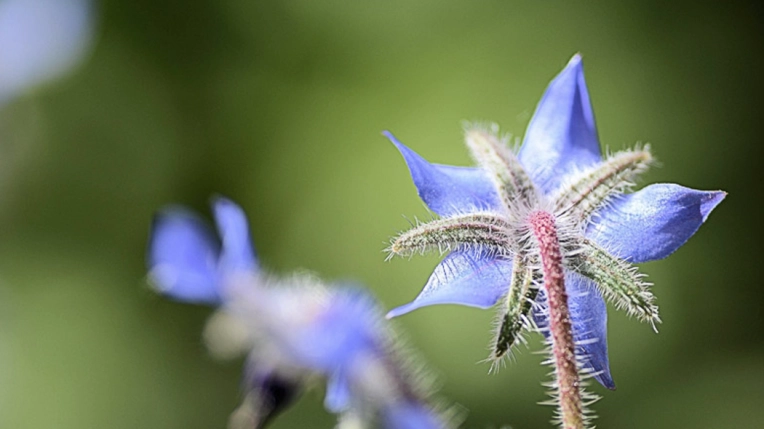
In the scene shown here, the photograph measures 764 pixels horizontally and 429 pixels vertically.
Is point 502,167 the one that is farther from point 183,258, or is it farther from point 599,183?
point 183,258

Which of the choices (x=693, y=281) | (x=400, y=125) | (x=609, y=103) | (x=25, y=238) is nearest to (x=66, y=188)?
(x=25, y=238)

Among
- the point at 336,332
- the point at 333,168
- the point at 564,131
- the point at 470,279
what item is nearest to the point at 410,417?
the point at 336,332

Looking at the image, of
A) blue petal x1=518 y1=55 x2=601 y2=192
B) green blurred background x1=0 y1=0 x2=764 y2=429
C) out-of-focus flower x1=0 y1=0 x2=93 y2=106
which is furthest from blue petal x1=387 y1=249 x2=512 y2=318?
out-of-focus flower x1=0 y1=0 x2=93 y2=106

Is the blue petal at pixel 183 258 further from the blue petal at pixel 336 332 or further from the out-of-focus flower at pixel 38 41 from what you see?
the out-of-focus flower at pixel 38 41

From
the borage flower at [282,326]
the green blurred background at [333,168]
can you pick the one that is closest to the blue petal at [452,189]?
the borage flower at [282,326]

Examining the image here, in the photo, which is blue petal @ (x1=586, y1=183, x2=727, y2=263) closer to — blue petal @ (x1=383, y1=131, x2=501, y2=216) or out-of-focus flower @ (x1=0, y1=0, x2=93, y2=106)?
blue petal @ (x1=383, y1=131, x2=501, y2=216)

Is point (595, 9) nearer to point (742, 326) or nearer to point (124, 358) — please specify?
point (742, 326)

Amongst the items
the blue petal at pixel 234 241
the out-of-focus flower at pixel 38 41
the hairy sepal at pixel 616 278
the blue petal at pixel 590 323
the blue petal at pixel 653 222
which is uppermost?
the out-of-focus flower at pixel 38 41
